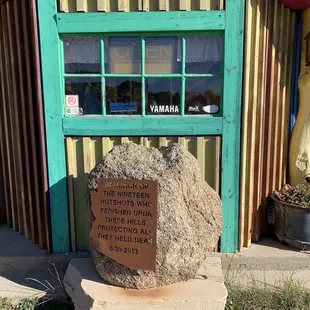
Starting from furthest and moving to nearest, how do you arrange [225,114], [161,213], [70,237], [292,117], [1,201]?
[1,201], [292,117], [70,237], [225,114], [161,213]

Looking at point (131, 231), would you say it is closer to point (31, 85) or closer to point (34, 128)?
point (34, 128)

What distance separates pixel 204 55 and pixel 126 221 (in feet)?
5.71

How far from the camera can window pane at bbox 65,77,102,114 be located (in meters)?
3.48

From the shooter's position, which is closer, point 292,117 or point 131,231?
point 131,231

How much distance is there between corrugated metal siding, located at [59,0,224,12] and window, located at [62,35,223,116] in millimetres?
248

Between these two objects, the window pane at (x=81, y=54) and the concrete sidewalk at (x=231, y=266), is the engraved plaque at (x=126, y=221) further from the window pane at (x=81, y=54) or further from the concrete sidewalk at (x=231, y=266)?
the window pane at (x=81, y=54)

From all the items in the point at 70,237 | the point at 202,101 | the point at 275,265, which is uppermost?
the point at 202,101

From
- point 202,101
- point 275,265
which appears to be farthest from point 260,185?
point 202,101

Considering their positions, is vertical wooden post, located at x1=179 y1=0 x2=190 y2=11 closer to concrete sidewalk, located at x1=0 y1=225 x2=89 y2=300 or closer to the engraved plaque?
the engraved plaque

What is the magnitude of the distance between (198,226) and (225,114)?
1128 millimetres

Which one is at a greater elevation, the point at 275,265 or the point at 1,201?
the point at 1,201

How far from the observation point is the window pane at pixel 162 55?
3381 mm

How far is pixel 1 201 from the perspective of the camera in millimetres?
4434

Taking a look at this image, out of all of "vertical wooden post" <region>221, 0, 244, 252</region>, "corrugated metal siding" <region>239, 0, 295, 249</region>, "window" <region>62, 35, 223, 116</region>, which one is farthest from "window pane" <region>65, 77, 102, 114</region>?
"corrugated metal siding" <region>239, 0, 295, 249</region>
